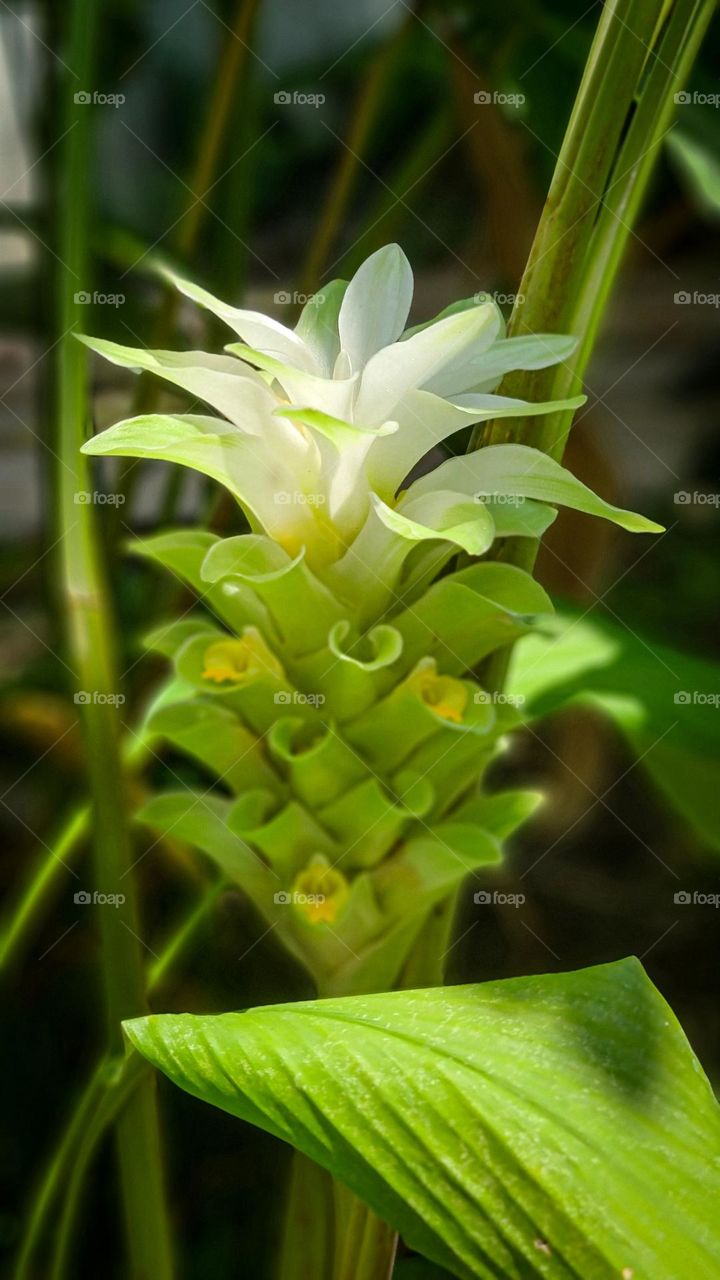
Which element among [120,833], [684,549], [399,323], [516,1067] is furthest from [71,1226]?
[684,549]

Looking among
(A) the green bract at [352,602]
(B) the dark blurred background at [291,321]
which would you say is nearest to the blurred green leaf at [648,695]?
(B) the dark blurred background at [291,321]

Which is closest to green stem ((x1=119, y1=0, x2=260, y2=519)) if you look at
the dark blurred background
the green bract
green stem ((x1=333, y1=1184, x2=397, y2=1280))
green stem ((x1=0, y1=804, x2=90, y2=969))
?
the dark blurred background

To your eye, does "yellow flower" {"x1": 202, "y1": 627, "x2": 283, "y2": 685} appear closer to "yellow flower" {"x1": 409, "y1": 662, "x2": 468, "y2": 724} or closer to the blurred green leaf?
"yellow flower" {"x1": 409, "y1": 662, "x2": 468, "y2": 724}

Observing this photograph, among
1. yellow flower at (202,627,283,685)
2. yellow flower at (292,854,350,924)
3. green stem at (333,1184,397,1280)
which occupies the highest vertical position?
yellow flower at (202,627,283,685)

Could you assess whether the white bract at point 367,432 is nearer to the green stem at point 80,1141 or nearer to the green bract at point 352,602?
the green bract at point 352,602

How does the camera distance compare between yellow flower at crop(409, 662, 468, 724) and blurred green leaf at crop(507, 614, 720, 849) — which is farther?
blurred green leaf at crop(507, 614, 720, 849)

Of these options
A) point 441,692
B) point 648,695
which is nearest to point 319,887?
point 441,692

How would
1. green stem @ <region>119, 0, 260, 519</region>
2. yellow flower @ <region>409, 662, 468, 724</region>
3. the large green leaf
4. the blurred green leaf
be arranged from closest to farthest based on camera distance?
the large green leaf < yellow flower @ <region>409, 662, 468, 724</region> < the blurred green leaf < green stem @ <region>119, 0, 260, 519</region>
